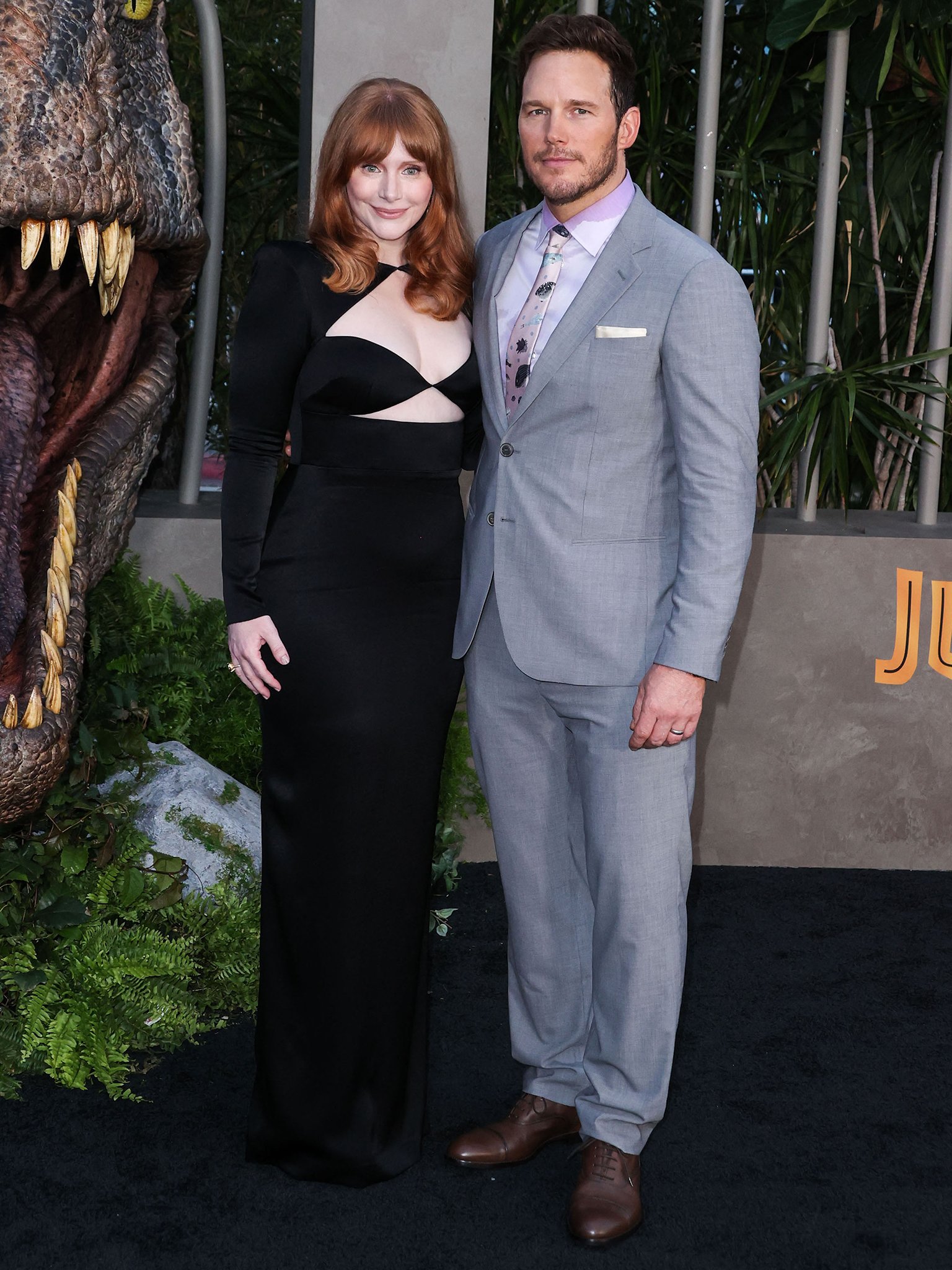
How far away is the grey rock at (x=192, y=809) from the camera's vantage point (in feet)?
9.71

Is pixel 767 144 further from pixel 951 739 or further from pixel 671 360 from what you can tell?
pixel 671 360

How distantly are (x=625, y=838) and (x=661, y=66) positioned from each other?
106 inches

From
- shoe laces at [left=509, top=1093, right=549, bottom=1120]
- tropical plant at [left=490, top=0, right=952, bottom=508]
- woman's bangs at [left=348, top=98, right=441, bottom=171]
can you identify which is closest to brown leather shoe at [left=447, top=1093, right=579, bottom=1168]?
shoe laces at [left=509, top=1093, right=549, bottom=1120]

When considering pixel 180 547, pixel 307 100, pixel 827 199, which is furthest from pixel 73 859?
pixel 827 199

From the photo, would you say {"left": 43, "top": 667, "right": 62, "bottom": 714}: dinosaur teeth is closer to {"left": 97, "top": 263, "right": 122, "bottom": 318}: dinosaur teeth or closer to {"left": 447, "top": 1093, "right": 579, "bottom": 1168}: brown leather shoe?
{"left": 97, "top": 263, "right": 122, "bottom": 318}: dinosaur teeth

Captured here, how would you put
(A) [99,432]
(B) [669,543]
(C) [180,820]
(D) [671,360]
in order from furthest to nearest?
(C) [180,820], (A) [99,432], (B) [669,543], (D) [671,360]

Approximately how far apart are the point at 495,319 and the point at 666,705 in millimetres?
665

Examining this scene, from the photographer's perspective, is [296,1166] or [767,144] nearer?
[296,1166]

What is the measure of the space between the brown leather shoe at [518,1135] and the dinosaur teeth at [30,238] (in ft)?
5.37

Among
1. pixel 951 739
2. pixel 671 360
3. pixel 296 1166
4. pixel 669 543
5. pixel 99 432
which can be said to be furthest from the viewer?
pixel 951 739

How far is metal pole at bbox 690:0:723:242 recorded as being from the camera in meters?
3.41

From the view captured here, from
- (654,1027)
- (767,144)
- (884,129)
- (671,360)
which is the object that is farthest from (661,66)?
(654,1027)

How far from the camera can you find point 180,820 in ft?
9.73

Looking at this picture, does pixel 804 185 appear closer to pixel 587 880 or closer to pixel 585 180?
pixel 585 180
